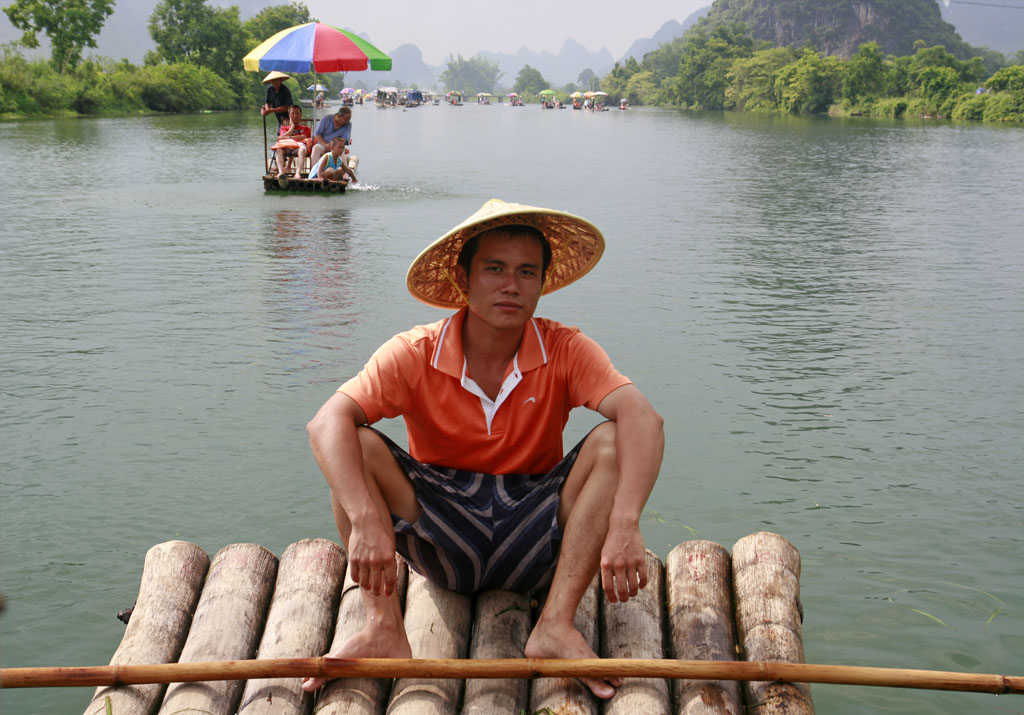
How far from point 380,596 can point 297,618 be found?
0.37 m

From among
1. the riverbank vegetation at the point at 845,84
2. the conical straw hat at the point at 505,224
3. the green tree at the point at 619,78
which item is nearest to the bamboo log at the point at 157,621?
the conical straw hat at the point at 505,224

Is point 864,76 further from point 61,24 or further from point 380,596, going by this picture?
point 380,596

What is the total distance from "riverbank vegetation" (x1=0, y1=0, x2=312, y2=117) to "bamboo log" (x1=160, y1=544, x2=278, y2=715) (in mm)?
38650

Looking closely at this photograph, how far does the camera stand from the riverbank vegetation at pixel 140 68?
130ft

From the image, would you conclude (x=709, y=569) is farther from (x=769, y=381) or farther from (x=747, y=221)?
(x=747, y=221)

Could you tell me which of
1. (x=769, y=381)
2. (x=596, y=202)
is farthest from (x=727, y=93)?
(x=769, y=381)

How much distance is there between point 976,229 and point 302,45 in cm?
953

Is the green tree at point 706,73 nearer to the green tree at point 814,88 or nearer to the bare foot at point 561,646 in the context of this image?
the green tree at point 814,88

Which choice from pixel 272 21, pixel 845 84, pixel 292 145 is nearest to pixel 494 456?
pixel 292 145

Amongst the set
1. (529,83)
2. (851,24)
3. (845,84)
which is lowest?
(845,84)

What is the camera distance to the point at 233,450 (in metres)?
5.04

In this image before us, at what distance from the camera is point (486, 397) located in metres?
2.87

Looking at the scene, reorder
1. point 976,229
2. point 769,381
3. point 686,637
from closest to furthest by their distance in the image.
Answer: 1. point 686,637
2. point 769,381
3. point 976,229

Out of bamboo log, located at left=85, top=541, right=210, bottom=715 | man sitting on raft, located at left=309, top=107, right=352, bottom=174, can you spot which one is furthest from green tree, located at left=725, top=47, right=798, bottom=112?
bamboo log, located at left=85, top=541, right=210, bottom=715
